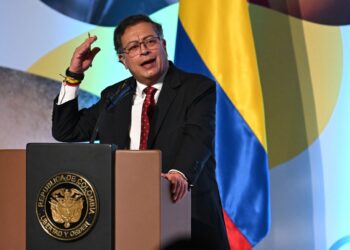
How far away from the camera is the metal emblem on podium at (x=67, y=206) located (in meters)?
1.38

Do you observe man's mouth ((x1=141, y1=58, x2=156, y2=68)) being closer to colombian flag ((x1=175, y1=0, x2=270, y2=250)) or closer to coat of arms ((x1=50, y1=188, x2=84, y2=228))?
coat of arms ((x1=50, y1=188, x2=84, y2=228))

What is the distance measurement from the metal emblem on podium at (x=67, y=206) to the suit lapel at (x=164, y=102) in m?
0.56

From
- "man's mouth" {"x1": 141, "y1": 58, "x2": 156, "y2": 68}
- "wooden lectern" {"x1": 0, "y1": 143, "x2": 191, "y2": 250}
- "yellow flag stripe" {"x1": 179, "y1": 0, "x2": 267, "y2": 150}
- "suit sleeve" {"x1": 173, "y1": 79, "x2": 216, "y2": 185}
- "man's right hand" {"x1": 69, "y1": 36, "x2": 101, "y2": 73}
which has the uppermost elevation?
"yellow flag stripe" {"x1": 179, "y1": 0, "x2": 267, "y2": 150}

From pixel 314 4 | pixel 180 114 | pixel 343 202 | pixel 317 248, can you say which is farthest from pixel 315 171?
pixel 180 114

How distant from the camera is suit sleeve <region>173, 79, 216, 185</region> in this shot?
175cm

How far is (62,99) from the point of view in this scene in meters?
2.20

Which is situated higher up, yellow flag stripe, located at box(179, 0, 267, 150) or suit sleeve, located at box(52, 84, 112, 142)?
yellow flag stripe, located at box(179, 0, 267, 150)

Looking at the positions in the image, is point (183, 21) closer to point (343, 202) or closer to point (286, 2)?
point (286, 2)

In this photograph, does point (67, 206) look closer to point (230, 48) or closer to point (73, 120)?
point (73, 120)

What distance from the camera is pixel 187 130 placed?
74.2 inches

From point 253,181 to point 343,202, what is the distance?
0.56 meters

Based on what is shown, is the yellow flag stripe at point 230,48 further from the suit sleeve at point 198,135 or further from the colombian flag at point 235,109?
the suit sleeve at point 198,135

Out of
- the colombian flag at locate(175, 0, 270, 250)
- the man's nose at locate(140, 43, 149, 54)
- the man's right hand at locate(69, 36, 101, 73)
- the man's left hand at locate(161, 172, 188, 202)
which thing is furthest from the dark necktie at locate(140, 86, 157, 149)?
the colombian flag at locate(175, 0, 270, 250)

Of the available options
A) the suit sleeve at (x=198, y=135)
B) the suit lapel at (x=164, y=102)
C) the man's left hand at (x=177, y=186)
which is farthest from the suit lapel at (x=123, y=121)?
the man's left hand at (x=177, y=186)
